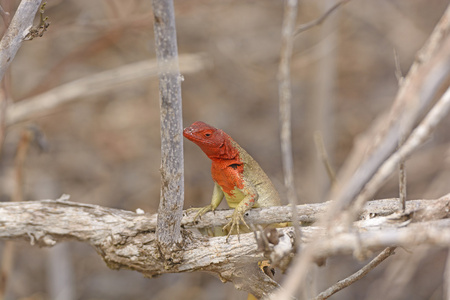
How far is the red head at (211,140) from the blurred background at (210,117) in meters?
2.64

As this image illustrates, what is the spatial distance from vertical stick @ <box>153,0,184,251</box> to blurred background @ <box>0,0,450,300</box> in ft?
11.7

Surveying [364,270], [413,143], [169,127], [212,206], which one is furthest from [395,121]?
[212,206]

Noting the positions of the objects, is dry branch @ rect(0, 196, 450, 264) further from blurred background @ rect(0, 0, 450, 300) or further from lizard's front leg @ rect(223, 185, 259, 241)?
blurred background @ rect(0, 0, 450, 300)

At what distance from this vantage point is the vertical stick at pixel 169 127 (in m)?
1.62

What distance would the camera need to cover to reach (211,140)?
3279 millimetres

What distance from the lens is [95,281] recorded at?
257 inches

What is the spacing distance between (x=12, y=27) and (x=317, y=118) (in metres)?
4.80

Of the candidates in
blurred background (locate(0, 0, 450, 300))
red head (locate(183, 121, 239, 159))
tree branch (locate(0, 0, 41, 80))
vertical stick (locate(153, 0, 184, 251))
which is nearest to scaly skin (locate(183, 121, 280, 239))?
red head (locate(183, 121, 239, 159))

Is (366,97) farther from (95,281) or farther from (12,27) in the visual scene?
(12,27)

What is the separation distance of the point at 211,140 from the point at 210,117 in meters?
3.94

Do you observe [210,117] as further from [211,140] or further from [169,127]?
[169,127]

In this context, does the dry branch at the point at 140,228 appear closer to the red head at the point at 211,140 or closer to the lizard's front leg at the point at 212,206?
the lizard's front leg at the point at 212,206

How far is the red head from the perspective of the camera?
10.6ft

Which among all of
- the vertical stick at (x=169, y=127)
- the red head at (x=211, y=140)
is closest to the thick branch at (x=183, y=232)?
the vertical stick at (x=169, y=127)
